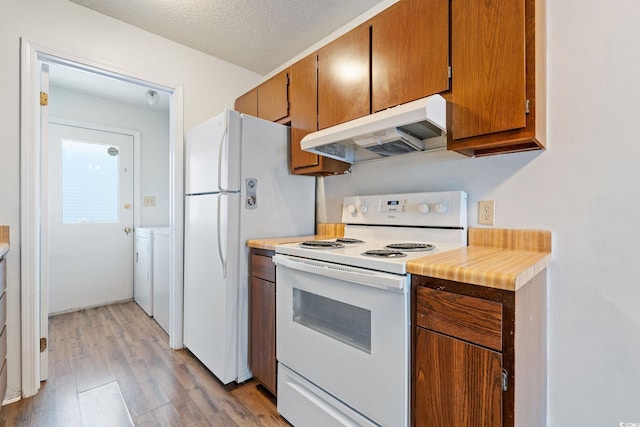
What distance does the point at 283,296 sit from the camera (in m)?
1.52

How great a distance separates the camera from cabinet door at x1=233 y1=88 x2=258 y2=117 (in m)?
2.45

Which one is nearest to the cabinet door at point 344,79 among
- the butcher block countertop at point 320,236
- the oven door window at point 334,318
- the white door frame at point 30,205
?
the butcher block countertop at point 320,236

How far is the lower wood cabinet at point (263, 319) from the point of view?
1.66 m

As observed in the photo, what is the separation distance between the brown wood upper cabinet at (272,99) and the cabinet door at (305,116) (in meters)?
0.07

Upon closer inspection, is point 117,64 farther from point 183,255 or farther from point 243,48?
point 183,255

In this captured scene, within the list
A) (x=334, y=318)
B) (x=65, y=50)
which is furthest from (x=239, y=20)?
(x=334, y=318)

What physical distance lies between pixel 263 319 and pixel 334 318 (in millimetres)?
574

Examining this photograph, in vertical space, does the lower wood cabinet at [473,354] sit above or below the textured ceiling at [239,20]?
below

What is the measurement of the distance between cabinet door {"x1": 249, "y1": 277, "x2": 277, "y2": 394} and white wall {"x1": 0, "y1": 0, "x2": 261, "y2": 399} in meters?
Result: 1.36

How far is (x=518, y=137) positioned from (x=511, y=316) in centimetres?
69

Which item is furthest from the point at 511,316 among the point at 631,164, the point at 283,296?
the point at 283,296

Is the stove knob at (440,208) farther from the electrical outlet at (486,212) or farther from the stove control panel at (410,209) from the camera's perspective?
the electrical outlet at (486,212)

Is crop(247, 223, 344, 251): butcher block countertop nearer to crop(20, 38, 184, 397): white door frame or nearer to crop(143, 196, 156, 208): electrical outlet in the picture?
crop(20, 38, 184, 397): white door frame

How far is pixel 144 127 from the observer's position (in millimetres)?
3693
